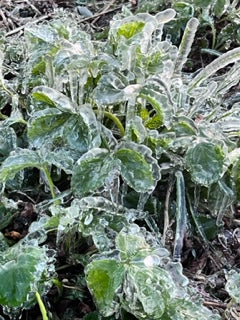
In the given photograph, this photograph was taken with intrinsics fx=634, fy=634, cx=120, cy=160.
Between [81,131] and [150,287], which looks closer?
[150,287]

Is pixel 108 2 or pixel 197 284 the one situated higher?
pixel 108 2

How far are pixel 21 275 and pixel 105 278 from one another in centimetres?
13

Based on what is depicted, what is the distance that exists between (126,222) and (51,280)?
17 cm

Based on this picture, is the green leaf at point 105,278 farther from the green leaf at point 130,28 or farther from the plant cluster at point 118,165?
the green leaf at point 130,28

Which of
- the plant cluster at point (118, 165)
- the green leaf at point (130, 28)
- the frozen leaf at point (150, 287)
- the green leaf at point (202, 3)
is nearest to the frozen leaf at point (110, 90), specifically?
the plant cluster at point (118, 165)

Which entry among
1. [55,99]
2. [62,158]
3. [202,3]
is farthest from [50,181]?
[202,3]

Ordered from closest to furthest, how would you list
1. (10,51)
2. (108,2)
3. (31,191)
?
(31,191) < (10,51) < (108,2)

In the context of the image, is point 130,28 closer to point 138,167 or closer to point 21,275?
point 138,167

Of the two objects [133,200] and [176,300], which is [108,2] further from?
[176,300]

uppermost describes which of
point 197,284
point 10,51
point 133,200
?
point 10,51

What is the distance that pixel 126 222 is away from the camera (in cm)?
116

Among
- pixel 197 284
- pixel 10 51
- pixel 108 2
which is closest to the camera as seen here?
pixel 197 284

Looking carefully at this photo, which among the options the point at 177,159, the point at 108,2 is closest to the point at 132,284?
the point at 177,159

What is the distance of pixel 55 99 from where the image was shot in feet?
4.02
